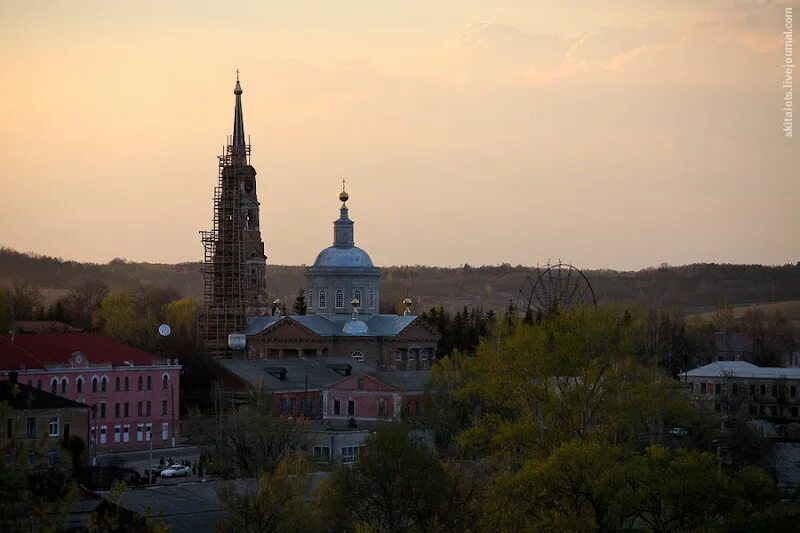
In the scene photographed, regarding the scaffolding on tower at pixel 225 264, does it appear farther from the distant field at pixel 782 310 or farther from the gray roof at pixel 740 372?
the distant field at pixel 782 310

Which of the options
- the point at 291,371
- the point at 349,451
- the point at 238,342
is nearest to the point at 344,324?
the point at 238,342

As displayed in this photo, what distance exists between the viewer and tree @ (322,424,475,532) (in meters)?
46.2

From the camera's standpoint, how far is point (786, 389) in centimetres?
9619

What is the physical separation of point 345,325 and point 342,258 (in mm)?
5333

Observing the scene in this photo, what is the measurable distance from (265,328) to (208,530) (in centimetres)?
5348

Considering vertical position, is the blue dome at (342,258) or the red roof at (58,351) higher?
the blue dome at (342,258)

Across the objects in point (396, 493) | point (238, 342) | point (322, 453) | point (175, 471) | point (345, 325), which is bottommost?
point (175, 471)

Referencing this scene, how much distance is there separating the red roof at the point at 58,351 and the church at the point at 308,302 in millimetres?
23974

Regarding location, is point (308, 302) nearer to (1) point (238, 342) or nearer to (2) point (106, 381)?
(1) point (238, 342)

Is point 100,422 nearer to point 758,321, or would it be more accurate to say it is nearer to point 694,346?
point 694,346

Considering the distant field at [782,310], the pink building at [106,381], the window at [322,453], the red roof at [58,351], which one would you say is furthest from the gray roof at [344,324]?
the distant field at [782,310]

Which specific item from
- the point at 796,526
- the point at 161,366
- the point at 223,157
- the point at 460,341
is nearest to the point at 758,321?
the point at 460,341

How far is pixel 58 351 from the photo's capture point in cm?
7606

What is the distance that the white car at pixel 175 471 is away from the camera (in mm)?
63594
